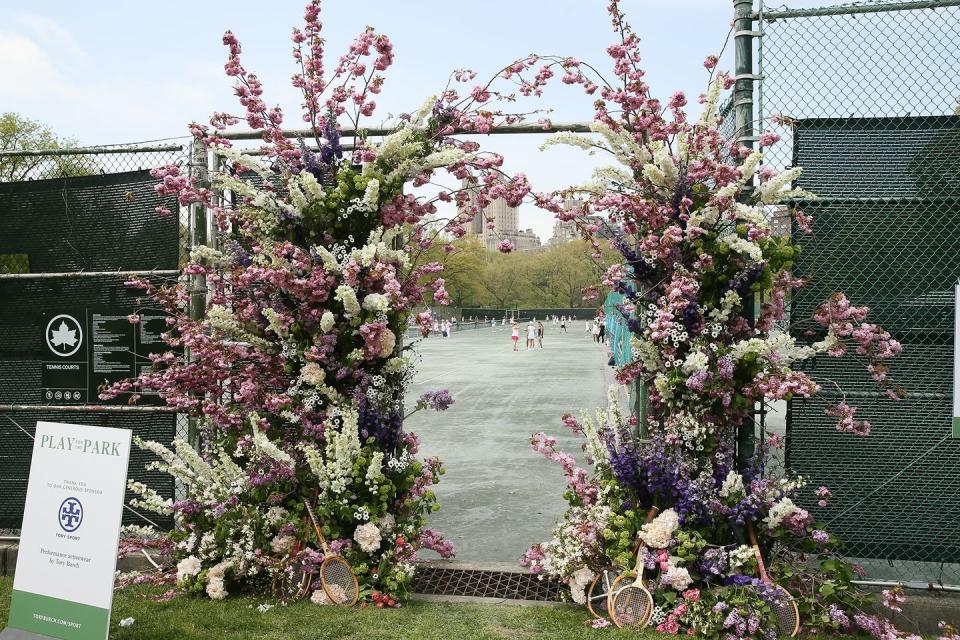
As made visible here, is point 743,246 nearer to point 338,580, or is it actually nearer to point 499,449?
point 338,580

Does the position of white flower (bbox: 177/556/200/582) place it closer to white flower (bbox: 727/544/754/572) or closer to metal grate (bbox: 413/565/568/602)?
metal grate (bbox: 413/565/568/602)

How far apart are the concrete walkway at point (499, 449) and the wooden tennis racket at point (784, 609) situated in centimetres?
204

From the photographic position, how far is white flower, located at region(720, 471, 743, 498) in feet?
14.8

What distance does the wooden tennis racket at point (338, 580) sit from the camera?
4.78 metres

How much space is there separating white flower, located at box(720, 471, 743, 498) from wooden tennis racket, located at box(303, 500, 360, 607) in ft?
7.48

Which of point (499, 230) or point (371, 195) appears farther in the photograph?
point (499, 230)

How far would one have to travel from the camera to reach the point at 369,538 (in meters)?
4.77

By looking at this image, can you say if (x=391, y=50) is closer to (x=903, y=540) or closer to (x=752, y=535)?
(x=752, y=535)

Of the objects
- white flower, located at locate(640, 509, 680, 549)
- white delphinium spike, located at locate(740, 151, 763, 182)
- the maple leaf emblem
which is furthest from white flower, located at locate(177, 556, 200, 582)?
white delphinium spike, located at locate(740, 151, 763, 182)

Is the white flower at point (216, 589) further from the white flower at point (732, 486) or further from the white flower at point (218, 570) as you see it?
the white flower at point (732, 486)

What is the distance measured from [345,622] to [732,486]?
2359 millimetres

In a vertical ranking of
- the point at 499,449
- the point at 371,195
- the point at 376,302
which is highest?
the point at 371,195

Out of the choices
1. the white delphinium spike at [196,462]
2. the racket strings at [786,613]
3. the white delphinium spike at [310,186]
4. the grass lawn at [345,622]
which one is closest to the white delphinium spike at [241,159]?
the white delphinium spike at [310,186]

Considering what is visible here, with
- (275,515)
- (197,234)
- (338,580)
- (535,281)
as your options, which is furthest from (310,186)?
(535,281)
